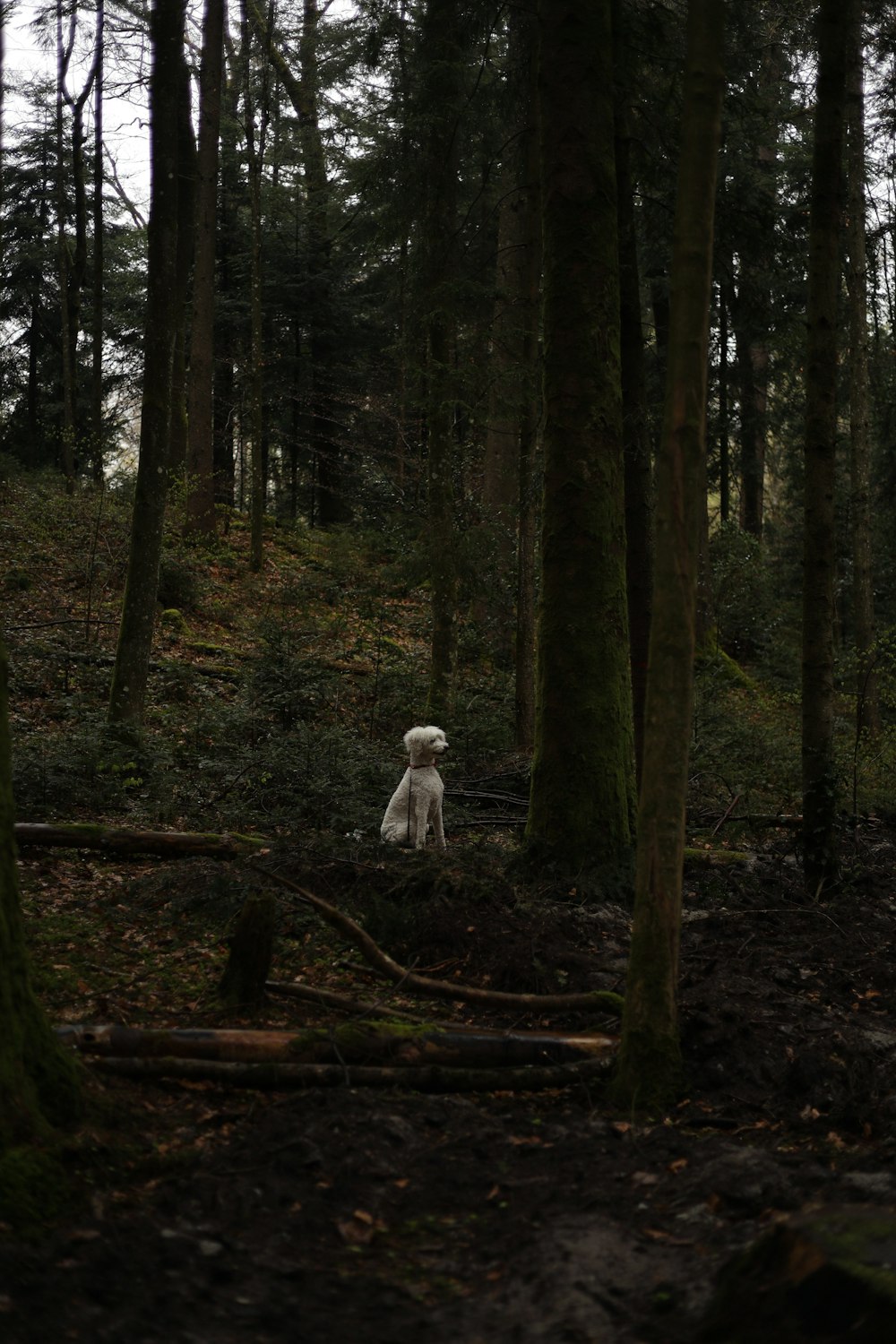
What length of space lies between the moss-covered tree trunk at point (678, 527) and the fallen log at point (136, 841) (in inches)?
190

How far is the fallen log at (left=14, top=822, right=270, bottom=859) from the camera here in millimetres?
8602

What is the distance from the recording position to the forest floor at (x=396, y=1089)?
10.2 ft

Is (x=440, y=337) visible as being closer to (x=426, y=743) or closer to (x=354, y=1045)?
(x=426, y=743)

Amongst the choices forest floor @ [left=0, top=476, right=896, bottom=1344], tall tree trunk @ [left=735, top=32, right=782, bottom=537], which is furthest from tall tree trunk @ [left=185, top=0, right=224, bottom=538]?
tall tree trunk @ [left=735, top=32, right=782, bottom=537]

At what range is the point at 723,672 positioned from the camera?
21219 mm

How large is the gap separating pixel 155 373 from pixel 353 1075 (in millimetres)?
8822

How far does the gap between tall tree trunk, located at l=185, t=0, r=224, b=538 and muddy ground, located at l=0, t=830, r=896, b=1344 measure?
18.5 m

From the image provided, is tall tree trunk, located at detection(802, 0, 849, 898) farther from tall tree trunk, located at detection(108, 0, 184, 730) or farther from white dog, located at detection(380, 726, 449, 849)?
tall tree trunk, located at detection(108, 0, 184, 730)

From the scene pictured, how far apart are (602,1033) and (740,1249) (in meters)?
2.28

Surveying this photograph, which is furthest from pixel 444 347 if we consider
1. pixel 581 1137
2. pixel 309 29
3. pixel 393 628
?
pixel 309 29

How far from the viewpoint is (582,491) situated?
8312 mm

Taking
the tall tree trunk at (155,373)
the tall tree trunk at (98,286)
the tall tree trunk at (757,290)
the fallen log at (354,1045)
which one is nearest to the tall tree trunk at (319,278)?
the tall tree trunk at (98,286)

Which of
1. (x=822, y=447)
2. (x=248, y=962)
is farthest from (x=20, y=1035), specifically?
(x=822, y=447)

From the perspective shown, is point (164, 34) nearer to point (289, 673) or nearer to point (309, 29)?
point (289, 673)
